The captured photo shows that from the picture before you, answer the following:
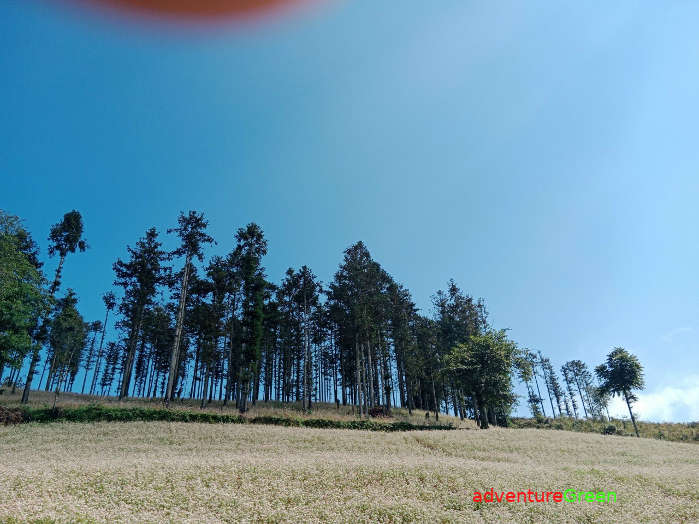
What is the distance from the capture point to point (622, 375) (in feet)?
162

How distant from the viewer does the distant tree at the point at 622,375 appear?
159 ft

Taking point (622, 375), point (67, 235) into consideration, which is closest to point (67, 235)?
point (67, 235)

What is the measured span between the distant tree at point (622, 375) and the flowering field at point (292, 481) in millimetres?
31574

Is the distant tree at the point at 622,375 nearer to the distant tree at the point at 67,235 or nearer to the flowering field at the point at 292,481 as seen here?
the flowering field at the point at 292,481

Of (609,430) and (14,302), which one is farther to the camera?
(609,430)

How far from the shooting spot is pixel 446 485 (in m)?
13.5

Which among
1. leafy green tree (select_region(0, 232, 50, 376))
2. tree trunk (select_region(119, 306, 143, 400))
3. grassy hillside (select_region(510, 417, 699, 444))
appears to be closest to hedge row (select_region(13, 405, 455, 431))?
leafy green tree (select_region(0, 232, 50, 376))

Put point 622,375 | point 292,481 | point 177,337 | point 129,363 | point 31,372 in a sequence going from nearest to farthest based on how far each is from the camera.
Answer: point 292,481 → point 177,337 → point 31,372 → point 129,363 → point 622,375

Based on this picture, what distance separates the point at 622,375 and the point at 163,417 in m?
57.4

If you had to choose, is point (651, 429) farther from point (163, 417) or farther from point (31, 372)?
point (31, 372)

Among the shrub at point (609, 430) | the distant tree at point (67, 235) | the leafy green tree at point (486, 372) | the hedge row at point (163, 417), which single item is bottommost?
the shrub at point (609, 430)

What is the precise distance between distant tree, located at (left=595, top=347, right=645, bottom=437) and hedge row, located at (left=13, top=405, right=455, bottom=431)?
3894cm

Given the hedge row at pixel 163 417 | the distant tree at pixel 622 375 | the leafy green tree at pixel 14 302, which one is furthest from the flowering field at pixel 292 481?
the distant tree at pixel 622 375

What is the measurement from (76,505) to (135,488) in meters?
1.99
